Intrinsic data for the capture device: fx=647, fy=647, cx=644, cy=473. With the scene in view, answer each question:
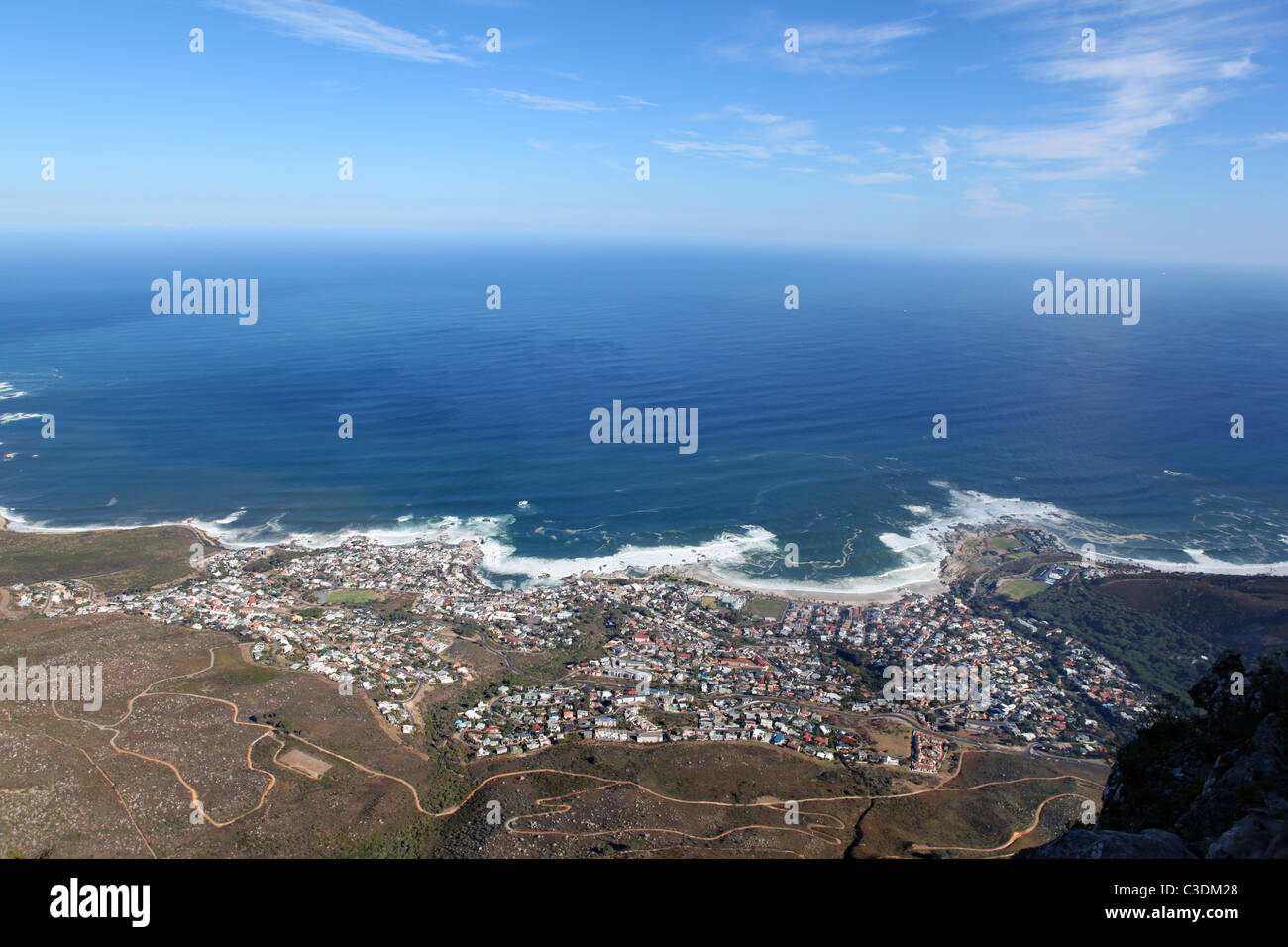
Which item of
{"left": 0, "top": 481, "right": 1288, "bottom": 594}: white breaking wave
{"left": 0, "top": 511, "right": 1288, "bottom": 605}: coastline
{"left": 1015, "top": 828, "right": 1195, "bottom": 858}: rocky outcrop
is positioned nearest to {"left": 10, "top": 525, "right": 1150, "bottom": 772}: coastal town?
{"left": 0, "top": 511, "right": 1288, "bottom": 605}: coastline

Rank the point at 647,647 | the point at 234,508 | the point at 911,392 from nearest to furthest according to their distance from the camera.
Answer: the point at 647,647 → the point at 234,508 → the point at 911,392

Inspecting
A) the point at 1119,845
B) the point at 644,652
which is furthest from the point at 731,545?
the point at 1119,845

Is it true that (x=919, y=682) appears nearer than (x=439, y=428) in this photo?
Yes

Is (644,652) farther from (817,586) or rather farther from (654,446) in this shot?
(654,446)

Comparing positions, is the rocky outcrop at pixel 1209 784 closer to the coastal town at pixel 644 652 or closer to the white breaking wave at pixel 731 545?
the coastal town at pixel 644 652

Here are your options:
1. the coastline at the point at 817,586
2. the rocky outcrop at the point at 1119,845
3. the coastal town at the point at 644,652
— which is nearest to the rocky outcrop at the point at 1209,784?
the rocky outcrop at the point at 1119,845

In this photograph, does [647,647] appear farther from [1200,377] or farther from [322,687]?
[1200,377]

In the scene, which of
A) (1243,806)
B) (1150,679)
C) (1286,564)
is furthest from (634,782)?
(1286,564)
